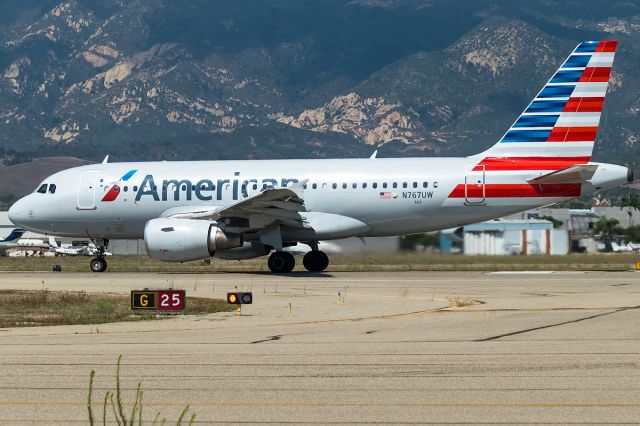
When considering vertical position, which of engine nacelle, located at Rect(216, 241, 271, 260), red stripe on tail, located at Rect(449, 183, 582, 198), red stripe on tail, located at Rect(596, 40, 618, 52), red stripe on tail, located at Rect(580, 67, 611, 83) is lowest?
engine nacelle, located at Rect(216, 241, 271, 260)

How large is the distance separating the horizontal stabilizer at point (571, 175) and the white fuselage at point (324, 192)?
0.30 meters

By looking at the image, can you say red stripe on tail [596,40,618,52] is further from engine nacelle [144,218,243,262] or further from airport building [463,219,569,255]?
engine nacelle [144,218,243,262]

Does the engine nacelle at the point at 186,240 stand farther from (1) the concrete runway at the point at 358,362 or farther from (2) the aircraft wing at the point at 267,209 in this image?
(1) the concrete runway at the point at 358,362

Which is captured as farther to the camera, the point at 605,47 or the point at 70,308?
the point at 605,47

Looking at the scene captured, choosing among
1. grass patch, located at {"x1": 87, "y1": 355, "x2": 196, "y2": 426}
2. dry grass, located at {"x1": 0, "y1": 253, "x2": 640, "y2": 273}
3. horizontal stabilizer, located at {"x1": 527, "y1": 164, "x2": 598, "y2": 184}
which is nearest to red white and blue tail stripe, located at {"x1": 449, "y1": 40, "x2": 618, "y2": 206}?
horizontal stabilizer, located at {"x1": 527, "y1": 164, "x2": 598, "y2": 184}

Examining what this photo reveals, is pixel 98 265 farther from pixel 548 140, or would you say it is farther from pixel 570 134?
pixel 570 134

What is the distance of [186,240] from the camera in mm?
38062

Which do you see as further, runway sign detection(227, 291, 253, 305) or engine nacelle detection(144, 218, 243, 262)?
engine nacelle detection(144, 218, 243, 262)

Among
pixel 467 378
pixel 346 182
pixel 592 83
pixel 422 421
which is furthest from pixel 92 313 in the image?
pixel 592 83

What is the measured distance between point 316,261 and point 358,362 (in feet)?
82.0

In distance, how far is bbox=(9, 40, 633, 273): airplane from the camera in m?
38.7

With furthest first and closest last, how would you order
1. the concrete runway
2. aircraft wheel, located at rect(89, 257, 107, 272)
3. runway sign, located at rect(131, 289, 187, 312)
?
aircraft wheel, located at rect(89, 257, 107, 272) → runway sign, located at rect(131, 289, 187, 312) → the concrete runway

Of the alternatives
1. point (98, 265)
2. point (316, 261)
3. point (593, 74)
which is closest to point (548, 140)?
point (593, 74)

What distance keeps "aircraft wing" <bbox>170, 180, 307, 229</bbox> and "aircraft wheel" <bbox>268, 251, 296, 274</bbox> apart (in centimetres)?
116
